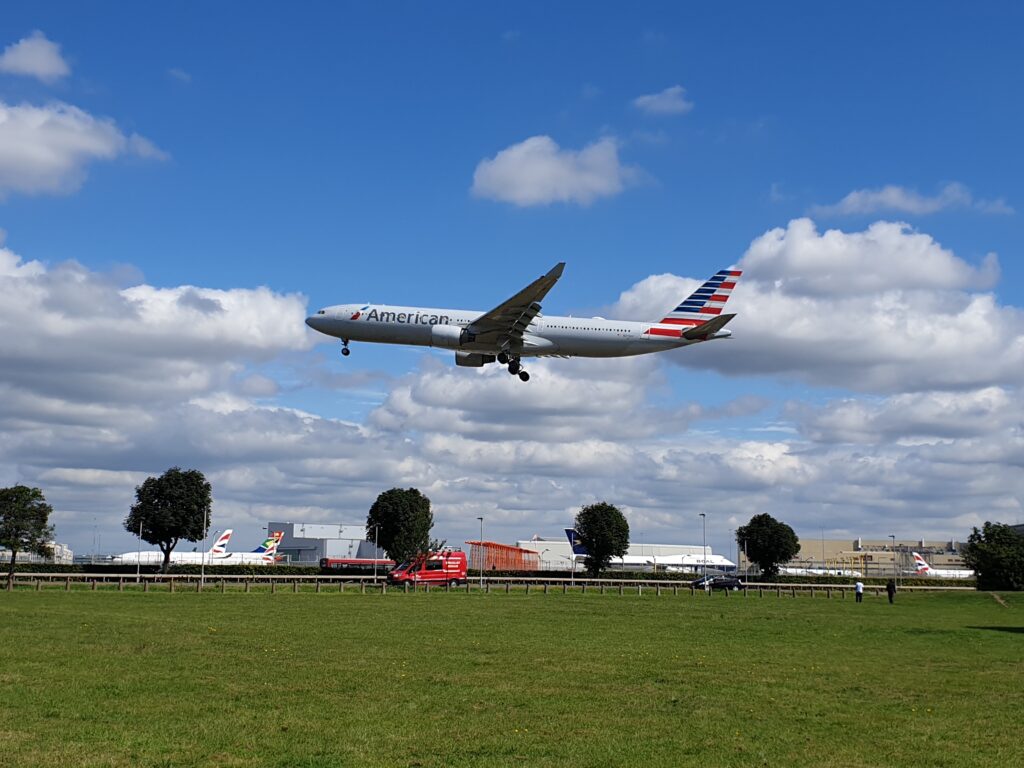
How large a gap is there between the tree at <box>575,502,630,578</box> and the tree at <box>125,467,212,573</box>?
1619 inches

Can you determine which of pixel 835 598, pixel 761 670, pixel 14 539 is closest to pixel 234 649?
pixel 761 670

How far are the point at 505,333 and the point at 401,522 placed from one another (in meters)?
64.6

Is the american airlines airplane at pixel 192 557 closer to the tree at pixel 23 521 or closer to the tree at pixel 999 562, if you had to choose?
the tree at pixel 23 521

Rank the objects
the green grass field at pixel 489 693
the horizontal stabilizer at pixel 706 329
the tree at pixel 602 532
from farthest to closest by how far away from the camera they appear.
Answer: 1. the tree at pixel 602 532
2. the horizontal stabilizer at pixel 706 329
3. the green grass field at pixel 489 693

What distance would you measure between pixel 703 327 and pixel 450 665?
3683 centimetres

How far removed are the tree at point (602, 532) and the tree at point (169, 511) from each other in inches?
1619

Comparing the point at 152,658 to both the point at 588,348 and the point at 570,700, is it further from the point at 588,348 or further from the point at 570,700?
the point at 588,348

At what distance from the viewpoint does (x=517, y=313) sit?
52656 millimetres

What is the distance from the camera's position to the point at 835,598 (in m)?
68.2

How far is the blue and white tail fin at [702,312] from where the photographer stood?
56594 mm

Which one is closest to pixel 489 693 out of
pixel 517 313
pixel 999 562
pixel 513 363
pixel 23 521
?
pixel 517 313

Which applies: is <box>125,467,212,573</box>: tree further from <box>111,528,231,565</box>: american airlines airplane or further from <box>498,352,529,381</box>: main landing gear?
<box>498,352,529,381</box>: main landing gear

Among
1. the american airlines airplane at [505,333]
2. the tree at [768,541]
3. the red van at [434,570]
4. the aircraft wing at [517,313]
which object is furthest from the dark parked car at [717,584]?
the tree at [768,541]

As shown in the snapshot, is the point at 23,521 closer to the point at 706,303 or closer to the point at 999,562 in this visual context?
the point at 706,303
